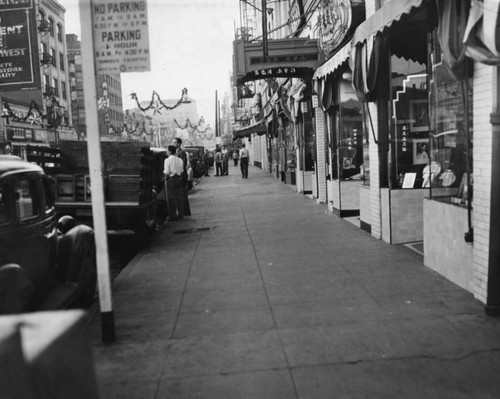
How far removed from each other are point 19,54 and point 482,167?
461 inches

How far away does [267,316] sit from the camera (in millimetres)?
5422

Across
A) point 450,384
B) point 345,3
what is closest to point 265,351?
point 450,384

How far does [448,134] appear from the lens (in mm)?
6859

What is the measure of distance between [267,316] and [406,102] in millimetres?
5131

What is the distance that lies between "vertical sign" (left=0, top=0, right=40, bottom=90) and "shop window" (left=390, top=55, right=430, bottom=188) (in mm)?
8806

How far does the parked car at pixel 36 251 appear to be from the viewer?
4.40 metres

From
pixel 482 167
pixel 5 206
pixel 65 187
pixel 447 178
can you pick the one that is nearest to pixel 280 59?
pixel 65 187

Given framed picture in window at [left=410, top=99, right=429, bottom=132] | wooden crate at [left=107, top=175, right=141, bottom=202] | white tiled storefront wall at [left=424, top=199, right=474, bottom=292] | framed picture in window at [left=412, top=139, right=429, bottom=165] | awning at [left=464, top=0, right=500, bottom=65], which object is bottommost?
white tiled storefront wall at [left=424, top=199, right=474, bottom=292]

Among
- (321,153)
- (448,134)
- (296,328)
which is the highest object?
(448,134)

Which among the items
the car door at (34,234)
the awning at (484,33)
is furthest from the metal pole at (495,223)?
the car door at (34,234)

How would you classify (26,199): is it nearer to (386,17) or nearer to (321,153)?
(386,17)

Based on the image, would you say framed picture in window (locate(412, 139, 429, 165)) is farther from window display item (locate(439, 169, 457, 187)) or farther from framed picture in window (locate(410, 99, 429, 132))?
window display item (locate(439, 169, 457, 187))

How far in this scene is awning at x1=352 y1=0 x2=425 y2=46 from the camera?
6135 mm

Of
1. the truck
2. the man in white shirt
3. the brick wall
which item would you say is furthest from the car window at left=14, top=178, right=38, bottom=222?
the brick wall
